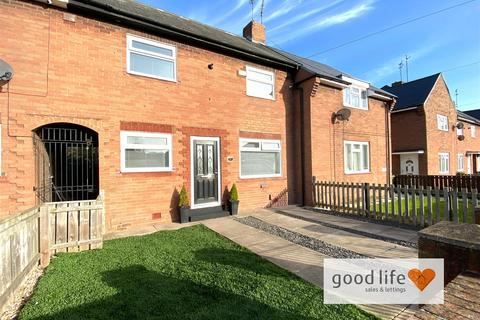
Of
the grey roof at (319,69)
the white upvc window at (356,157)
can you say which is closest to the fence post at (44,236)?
the grey roof at (319,69)

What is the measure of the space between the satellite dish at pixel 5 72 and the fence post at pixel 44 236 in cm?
324

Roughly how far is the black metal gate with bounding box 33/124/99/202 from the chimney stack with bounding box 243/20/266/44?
34.5ft

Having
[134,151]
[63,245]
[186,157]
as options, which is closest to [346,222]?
[186,157]

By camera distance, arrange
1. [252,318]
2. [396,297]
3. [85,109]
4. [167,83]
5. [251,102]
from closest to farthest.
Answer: [252,318] → [396,297] → [85,109] → [167,83] → [251,102]

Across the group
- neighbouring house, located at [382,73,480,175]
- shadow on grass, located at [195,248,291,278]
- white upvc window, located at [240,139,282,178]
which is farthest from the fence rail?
shadow on grass, located at [195,248,291,278]

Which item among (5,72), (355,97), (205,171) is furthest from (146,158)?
(355,97)

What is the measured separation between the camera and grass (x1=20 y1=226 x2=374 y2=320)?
3.01 m

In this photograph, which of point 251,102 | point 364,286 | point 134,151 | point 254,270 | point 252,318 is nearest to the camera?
point 252,318

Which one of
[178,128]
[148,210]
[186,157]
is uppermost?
[178,128]

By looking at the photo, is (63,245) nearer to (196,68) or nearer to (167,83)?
(167,83)

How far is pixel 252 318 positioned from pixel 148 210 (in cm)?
538

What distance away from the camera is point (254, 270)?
417 cm

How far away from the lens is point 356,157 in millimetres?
13008
